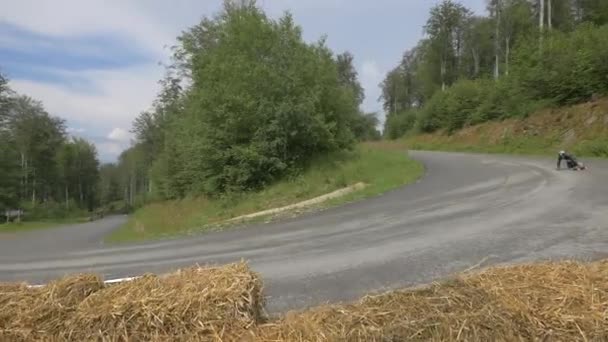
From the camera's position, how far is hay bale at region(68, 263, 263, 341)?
319 cm

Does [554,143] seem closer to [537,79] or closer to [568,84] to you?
[568,84]

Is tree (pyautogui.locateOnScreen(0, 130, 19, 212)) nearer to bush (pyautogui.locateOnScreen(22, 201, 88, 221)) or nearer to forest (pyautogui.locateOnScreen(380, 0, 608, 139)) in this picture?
bush (pyautogui.locateOnScreen(22, 201, 88, 221))

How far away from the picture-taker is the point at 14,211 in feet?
162

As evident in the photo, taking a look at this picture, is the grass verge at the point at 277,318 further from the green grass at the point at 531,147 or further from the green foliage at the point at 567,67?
the green foliage at the point at 567,67

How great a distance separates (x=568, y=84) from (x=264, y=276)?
99.4 ft

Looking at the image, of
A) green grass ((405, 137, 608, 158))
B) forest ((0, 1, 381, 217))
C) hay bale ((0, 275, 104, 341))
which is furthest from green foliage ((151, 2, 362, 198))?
hay bale ((0, 275, 104, 341))

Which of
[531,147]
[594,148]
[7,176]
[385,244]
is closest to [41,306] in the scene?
[385,244]

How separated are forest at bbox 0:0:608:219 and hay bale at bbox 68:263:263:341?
18673 mm

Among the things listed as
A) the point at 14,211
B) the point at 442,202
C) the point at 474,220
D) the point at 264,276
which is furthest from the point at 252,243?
the point at 14,211

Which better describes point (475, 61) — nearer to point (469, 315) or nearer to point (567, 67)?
point (567, 67)

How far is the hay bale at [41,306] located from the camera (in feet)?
10.7

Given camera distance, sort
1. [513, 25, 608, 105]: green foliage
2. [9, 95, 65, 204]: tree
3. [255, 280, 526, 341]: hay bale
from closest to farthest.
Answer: [255, 280, 526, 341]: hay bale, [513, 25, 608, 105]: green foliage, [9, 95, 65, 204]: tree

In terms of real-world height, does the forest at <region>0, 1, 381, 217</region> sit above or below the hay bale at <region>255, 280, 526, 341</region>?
above

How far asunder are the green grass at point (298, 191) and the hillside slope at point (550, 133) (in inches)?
369
